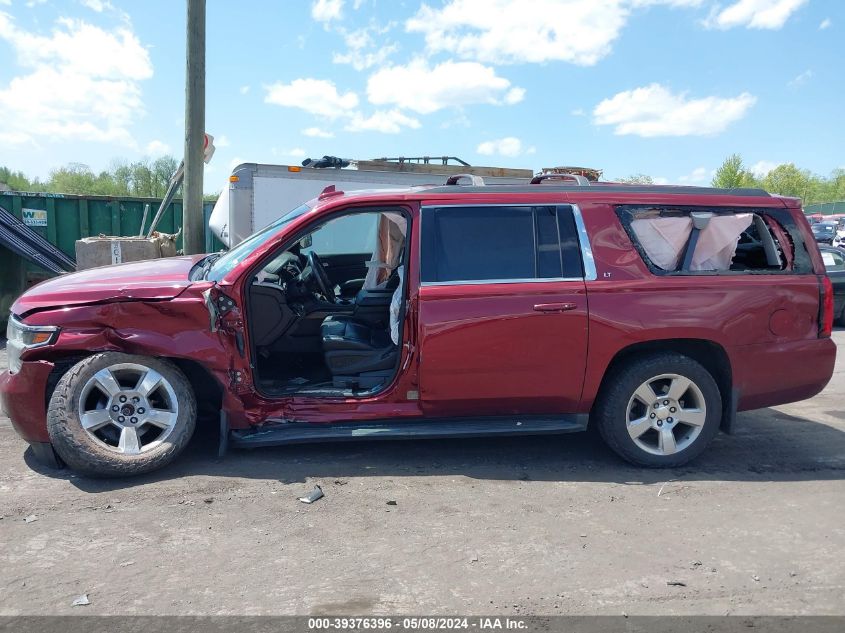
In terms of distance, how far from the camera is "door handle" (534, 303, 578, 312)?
15.3 ft

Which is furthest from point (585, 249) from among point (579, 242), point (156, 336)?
point (156, 336)

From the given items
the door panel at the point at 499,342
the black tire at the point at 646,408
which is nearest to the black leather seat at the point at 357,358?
the door panel at the point at 499,342

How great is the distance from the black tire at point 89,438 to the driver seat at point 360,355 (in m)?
1.20

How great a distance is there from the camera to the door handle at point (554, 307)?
15.3ft

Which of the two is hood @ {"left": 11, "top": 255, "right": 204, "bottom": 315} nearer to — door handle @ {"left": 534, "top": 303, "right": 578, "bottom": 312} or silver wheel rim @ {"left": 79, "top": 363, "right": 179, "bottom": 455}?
silver wheel rim @ {"left": 79, "top": 363, "right": 179, "bottom": 455}

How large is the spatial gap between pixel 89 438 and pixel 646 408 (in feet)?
12.3

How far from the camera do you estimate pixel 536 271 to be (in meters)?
4.75

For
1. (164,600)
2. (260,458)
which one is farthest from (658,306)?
(164,600)

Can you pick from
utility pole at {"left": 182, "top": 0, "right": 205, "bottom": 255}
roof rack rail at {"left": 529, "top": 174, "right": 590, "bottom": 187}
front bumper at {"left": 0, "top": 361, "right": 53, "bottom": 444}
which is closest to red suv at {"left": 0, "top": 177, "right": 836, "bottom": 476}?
front bumper at {"left": 0, "top": 361, "right": 53, "bottom": 444}

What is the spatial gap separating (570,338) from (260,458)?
91.9 inches

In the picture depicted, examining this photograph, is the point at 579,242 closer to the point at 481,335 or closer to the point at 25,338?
the point at 481,335

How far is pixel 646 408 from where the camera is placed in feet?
16.1

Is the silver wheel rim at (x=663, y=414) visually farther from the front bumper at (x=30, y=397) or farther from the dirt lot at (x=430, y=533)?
the front bumper at (x=30, y=397)

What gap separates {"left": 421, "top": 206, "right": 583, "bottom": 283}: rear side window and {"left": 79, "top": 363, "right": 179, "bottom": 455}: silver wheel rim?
6.28 feet
